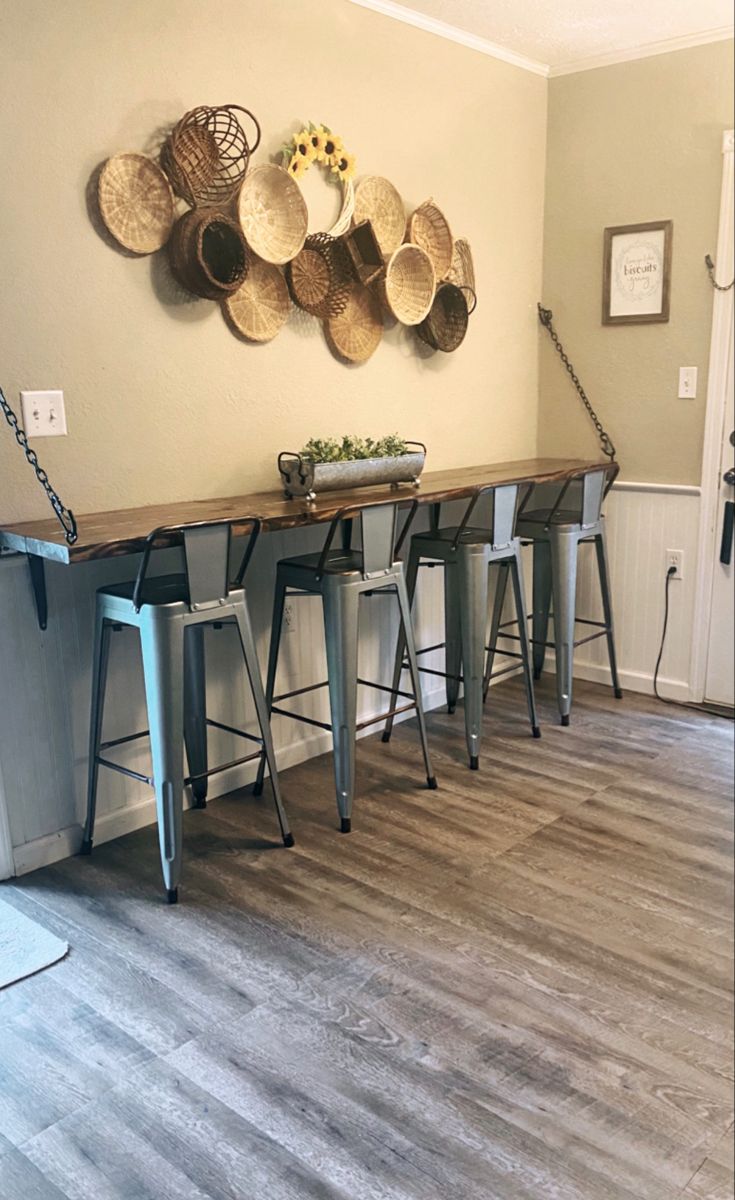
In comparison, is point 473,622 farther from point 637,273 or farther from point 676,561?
point 637,273

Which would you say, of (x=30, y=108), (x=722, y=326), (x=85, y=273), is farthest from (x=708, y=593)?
(x=30, y=108)

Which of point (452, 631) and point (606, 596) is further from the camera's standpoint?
point (606, 596)

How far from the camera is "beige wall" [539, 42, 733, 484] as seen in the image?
3.50m

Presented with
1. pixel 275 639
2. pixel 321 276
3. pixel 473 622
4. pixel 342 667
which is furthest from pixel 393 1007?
pixel 321 276

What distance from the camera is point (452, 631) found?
11.9ft

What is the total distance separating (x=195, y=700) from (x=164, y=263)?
1.21 meters

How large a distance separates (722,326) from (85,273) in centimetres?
229

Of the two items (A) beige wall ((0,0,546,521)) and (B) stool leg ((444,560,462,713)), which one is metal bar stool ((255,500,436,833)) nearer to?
(A) beige wall ((0,0,546,521))

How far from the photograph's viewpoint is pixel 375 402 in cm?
337

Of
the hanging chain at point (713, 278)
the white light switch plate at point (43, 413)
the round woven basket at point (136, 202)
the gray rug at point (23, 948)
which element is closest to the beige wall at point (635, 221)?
the hanging chain at point (713, 278)

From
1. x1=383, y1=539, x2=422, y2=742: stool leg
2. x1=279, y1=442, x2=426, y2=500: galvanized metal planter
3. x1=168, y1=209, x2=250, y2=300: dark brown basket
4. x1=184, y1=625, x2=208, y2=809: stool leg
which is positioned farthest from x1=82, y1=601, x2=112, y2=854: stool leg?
x1=383, y1=539, x2=422, y2=742: stool leg

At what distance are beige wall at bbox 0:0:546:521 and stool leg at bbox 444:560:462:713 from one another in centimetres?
47

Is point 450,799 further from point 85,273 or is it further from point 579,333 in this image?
point 579,333

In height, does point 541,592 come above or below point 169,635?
below
